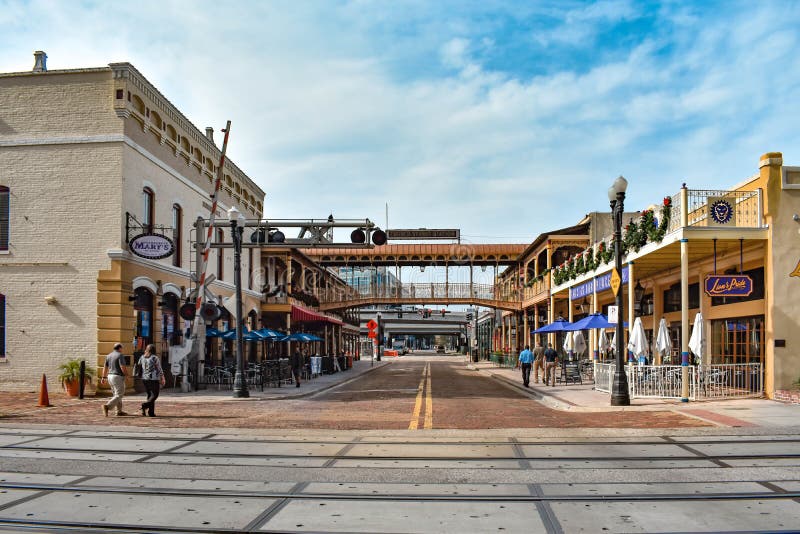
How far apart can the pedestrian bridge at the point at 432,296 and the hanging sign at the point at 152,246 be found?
2816 cm

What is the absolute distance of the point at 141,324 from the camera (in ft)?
79.3

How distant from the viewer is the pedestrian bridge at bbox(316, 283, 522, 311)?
50219mm

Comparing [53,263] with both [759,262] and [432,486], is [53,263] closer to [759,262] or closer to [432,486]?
[432,486]

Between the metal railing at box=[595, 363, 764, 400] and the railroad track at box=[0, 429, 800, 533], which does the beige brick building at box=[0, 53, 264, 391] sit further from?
the metal railing at box=[595, 363, 764, 400]

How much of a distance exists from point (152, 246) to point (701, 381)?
54.1ft

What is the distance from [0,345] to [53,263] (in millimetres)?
3049

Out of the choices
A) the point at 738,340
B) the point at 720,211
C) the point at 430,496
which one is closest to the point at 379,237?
the point at 720,211

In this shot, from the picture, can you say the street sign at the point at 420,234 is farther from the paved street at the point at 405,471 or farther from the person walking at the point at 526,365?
the paved street at the point at 405,471

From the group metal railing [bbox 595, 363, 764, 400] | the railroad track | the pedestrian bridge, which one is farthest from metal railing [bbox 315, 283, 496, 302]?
the railroad track

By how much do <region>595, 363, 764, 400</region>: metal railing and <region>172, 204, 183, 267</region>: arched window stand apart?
55.5 feet

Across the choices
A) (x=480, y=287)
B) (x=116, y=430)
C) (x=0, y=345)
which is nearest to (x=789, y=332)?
(x=116, y=430)

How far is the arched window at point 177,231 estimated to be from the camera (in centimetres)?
2728

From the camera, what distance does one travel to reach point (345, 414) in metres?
17.4

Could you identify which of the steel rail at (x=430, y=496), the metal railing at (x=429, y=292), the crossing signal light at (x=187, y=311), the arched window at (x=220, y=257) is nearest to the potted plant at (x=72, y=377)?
the crossing signal light at (x=187, y=311)
